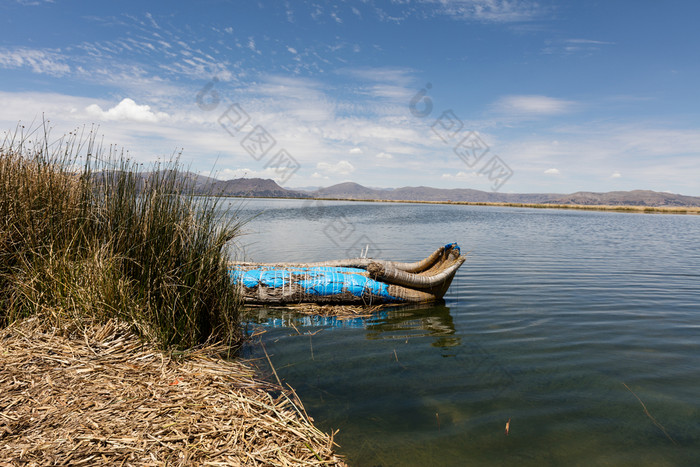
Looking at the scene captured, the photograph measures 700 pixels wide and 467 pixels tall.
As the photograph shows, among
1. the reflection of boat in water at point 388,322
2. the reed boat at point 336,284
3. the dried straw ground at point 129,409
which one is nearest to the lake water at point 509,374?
the reflection of boat in water at point 388,322

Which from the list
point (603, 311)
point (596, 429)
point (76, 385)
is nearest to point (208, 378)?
point (76, 385)

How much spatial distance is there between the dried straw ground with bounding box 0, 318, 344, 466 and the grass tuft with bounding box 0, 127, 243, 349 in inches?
11.1

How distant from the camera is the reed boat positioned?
24.4 feet

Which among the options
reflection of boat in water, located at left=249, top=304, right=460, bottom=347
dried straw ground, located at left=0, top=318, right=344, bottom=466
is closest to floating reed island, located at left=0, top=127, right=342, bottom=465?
dried straw ground, located at left=0, top=318, right=344, bottom=466

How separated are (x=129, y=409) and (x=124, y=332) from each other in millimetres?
1353

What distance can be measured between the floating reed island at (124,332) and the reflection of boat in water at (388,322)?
1.66 metres

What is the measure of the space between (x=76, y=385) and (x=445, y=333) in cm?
495

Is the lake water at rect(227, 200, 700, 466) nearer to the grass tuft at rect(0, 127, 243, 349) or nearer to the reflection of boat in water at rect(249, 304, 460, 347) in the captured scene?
the reflection of boat in water at rect(249, 304, 460, 347)

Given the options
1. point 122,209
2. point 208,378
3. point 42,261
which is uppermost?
point 122,209

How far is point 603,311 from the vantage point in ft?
24.0

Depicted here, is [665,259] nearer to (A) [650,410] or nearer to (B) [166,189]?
(A) [650,410]

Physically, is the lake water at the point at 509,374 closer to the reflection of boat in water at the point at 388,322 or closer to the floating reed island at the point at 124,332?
the reflection of boat in water at the point at 388,322

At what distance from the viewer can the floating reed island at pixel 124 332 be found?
2744mm

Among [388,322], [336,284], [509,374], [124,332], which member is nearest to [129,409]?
[124,332]
